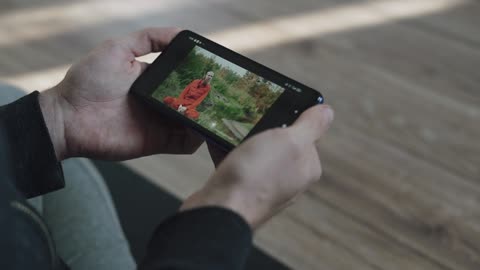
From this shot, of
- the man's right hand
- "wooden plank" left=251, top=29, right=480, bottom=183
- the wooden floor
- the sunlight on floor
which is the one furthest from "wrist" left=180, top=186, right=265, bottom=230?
the sunlight on floor

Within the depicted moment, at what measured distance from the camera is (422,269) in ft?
3.13

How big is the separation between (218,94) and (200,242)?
259 millimetres

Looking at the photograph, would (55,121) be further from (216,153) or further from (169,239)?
(169,239)

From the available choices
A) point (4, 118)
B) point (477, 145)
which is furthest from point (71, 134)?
point (477, 145)

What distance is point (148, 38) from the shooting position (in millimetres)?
753

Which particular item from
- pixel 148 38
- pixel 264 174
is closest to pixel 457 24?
pixel 148 38

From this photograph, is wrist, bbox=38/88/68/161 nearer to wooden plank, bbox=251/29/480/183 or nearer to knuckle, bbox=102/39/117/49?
knuckle, bbox=102/39/117/49

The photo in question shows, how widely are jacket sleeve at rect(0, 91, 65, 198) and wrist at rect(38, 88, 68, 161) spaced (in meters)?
0.05

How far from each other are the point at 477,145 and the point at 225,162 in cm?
81

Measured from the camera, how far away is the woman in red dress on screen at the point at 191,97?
2.18 ft

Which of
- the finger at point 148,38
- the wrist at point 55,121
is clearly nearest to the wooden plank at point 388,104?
the finger at point 148,38

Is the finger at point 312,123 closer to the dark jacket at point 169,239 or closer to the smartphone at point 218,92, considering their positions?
the smartphone at point 218,92

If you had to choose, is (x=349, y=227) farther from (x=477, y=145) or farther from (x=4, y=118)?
(x=4, y=118)

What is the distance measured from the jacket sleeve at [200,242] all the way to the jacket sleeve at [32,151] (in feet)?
0.75
